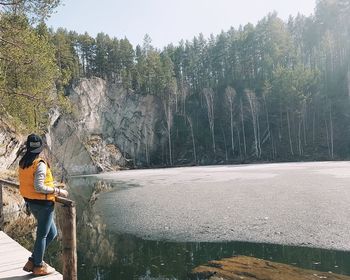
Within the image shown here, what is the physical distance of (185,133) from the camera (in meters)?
84.8

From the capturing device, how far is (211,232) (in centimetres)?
1609

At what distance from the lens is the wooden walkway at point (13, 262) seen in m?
6.98

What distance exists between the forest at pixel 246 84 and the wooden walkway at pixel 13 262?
53059 mm

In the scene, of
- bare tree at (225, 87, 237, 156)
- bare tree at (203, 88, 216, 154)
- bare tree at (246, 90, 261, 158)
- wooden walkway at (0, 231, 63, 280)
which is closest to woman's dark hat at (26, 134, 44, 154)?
wooden walkway at (0, 231, 63, 280)

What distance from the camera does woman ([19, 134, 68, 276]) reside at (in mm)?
6594

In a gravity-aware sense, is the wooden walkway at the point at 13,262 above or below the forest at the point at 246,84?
below

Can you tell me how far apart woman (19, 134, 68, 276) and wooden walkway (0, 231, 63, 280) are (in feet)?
0.64

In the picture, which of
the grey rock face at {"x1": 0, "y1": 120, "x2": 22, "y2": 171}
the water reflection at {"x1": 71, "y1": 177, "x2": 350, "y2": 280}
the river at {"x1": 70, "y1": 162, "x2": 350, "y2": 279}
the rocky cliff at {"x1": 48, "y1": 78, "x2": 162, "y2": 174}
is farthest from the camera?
the rocky cliff at {"x1": 48, "y1": 78, "x2": 162, "y2": 174}

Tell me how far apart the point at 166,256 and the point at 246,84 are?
3061 inches

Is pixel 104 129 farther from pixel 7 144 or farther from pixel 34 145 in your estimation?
pixel 34 145

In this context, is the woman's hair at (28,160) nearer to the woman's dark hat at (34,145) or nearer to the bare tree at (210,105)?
the woman's dark hat at (34,145)

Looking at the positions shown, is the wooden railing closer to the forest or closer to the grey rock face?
the grey rock face

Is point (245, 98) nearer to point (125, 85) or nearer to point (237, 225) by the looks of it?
point (125, 85)

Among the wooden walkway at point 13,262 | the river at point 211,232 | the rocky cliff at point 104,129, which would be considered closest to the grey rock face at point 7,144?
the river at point 211,232
